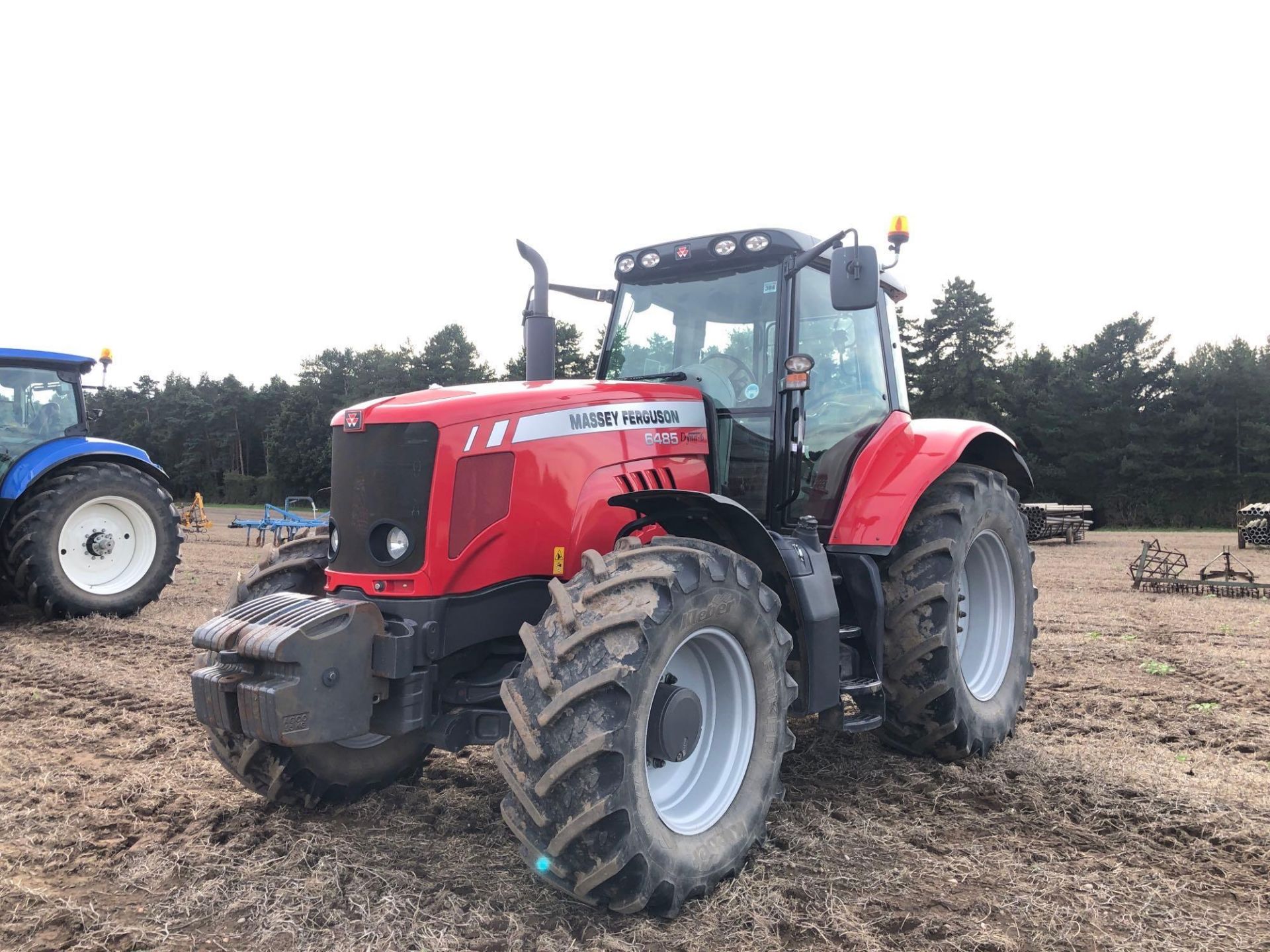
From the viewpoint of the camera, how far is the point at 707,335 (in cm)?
450

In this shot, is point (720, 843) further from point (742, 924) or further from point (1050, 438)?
point (1050, 438)

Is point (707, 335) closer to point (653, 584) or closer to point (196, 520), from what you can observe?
point (653, 584)

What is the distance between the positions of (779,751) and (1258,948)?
1.53 meters

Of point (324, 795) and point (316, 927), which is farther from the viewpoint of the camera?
point (324, 795)

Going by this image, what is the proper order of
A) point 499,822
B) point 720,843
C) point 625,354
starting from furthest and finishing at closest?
point 625,354
point 499,822
point 720,843

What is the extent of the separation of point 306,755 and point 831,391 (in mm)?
2912

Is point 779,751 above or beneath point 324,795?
above

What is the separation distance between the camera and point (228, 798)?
13.1ft

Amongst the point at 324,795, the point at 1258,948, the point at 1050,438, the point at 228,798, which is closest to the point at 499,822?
the point at 324,795

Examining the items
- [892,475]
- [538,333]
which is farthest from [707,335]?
[892,475]

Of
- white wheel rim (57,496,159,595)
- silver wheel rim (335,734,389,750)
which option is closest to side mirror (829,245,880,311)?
silver wheel rim (335,734,389,750)

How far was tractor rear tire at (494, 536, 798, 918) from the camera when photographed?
8.86 feet

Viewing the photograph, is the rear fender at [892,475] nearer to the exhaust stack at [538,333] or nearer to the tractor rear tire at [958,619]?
the tractor rear tire at [958,619]

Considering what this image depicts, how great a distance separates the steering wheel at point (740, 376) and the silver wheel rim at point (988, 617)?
166cm
